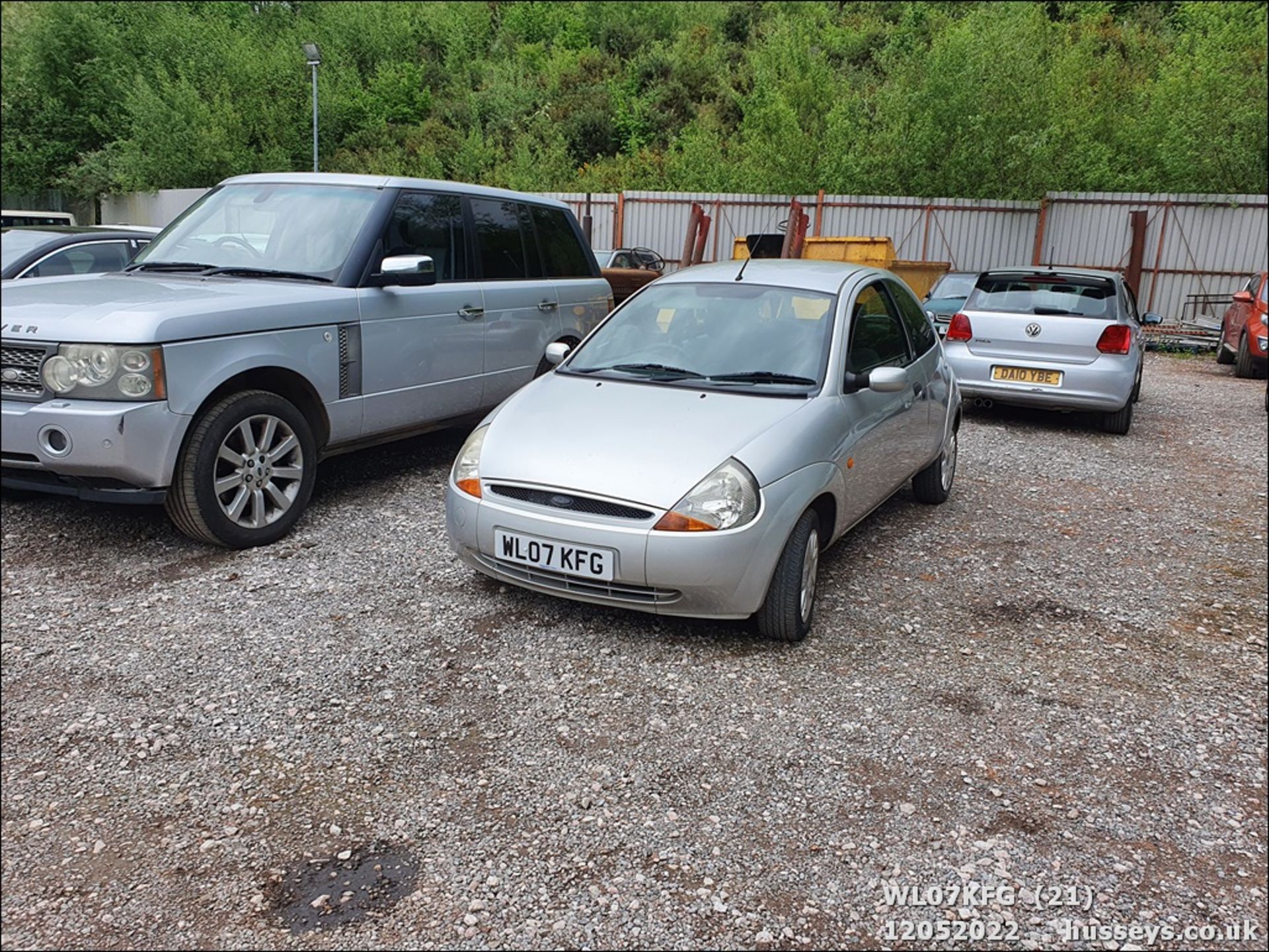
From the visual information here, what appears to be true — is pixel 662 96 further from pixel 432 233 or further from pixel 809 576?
pixel 809 576

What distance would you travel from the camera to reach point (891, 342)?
537cm

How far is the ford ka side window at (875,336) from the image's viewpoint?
4852 millimetres

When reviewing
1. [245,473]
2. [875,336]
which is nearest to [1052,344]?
[875,336]

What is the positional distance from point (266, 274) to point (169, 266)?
1.81 ft

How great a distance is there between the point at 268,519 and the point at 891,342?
3468mm

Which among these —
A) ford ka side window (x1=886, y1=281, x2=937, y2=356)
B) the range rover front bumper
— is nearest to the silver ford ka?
ford ka side window (x1=886, y1=281, x2=937, y2=356)

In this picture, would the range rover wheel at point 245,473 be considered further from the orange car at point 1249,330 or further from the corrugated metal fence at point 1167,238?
the corrugated metal fence at point 1167,238

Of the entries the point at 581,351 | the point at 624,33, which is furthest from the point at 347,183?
the point at 624,33

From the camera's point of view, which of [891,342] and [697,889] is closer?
[697,889]

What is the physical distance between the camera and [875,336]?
516 cm

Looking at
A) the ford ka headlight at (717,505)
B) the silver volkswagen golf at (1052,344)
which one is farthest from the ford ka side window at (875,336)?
the silver volkswagen golf at (1052,344)

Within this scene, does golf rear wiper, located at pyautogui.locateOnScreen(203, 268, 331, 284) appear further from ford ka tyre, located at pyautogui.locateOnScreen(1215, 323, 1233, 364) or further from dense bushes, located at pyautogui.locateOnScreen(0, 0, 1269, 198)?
ford ka tyre, located at pyautogui.locateOnScreen(1215, 323, 1233, 364)

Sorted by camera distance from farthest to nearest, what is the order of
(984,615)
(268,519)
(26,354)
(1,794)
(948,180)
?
(948,180)
(268,519)
(984,615)
(26,354)
(1,794)

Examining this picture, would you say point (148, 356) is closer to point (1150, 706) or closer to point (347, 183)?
point (347, 183)
